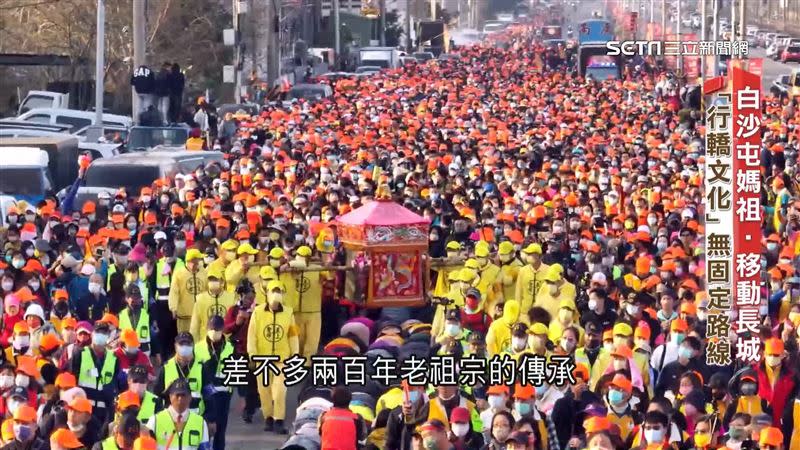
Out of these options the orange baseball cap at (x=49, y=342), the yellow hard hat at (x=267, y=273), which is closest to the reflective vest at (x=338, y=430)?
the orange baseball cap at (x=49, y=342)

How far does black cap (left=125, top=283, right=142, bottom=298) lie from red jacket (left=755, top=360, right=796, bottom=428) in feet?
16.6

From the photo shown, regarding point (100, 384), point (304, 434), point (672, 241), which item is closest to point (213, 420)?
point (100, 384)

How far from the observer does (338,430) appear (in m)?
13.8

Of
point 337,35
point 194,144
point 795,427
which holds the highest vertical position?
point 795,427

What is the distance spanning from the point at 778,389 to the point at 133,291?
5.40 m

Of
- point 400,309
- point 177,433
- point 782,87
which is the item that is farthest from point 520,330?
point 782,87

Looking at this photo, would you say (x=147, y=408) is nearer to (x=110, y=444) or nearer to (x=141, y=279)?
(x=110, y=444)

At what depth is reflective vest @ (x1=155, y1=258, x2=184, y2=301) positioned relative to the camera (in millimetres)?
20391

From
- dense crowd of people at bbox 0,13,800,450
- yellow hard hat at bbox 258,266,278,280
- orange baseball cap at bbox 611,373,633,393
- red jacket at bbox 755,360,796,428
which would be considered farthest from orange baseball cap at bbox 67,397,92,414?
yellow hard hat at bbox 258,266,278,280

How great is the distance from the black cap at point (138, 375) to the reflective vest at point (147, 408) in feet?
0.35

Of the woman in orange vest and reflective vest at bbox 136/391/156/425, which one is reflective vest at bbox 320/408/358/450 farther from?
reflective vest at bbox 136/391/156/425

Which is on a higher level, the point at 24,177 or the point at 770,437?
the point at 770,437

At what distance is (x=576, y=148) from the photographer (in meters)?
37.8

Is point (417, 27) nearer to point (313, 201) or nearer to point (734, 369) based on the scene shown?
point (313, 201)
